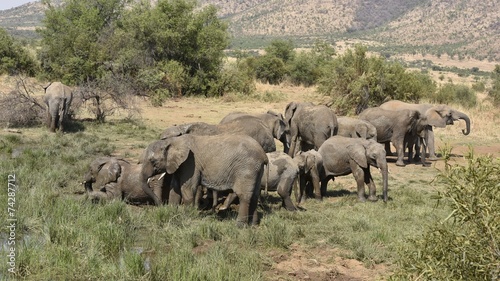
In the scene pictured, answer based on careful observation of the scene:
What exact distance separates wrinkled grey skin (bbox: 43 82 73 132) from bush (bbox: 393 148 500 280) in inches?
572

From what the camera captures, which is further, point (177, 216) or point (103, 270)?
point (177, 216)

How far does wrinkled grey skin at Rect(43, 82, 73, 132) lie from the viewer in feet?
52.5

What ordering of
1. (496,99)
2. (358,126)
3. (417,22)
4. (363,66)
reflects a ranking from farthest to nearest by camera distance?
(417,22), (496,99), (363,66), (358,126)

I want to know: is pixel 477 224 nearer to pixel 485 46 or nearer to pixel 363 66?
pixel 363 66

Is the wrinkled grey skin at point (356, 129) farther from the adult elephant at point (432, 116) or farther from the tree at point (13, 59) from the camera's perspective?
the tree at point (13, 59)

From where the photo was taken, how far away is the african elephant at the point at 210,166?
791 centimetres

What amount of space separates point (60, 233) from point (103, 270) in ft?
4.19

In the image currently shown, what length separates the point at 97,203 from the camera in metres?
8.55

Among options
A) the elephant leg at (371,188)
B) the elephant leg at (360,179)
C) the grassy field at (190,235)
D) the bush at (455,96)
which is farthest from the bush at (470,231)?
the bush at (455,96)

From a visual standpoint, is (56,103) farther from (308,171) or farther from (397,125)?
(397,125)

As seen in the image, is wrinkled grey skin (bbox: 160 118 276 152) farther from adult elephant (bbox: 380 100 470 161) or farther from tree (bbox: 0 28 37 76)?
tree (bbox: 0 28 37 76)

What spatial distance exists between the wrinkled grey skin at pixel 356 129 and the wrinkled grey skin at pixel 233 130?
340 cm

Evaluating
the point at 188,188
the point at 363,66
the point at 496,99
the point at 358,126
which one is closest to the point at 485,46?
the point at 496,99

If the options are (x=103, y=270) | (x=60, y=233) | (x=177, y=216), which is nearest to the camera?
(x=103, y=270)
